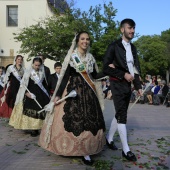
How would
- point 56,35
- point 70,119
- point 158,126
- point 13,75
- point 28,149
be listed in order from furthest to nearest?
point 56,35 → point 158,126 → point 13,75 → point 28,149 → point 70,119

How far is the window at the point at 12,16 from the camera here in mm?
26406

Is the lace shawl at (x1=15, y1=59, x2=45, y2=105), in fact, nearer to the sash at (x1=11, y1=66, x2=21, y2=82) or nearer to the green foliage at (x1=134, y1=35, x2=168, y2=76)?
the sash at (x1=11, y1=66, x2=21, y2=82)

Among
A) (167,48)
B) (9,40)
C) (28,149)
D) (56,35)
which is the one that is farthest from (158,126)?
(167,48)

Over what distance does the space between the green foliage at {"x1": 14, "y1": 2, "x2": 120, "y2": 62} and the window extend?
553cm

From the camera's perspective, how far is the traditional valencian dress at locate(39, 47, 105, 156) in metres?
4.21

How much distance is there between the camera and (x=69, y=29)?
1995cm

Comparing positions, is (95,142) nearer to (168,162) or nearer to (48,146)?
(48,146)

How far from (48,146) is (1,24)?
23544 mm

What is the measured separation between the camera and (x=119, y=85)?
4.61 metres

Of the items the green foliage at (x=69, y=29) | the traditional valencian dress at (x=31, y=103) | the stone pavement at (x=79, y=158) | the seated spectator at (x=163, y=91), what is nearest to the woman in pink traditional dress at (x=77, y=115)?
the stone pavement at (x=79, y=158)

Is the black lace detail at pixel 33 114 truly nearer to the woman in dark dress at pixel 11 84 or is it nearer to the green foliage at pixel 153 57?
the woman in dark dress at pixel 11 84

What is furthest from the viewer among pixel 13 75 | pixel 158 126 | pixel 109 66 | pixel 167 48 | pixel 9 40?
pixel 167 48

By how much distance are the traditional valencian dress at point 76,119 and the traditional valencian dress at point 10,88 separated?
319cm

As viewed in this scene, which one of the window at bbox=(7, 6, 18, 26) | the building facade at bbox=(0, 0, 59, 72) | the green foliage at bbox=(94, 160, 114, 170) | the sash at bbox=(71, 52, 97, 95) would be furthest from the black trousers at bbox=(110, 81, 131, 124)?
the window at bbox=(7, 6, 18, 26)
